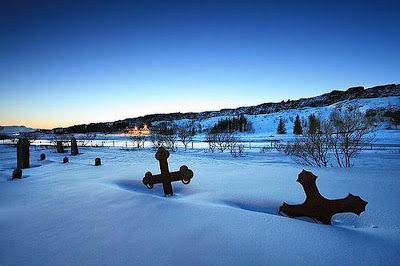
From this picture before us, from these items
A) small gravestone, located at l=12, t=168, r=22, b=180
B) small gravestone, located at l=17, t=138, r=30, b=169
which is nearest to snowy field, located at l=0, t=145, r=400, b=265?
small gravestone, located at l=12, t=168, r=22, b=180

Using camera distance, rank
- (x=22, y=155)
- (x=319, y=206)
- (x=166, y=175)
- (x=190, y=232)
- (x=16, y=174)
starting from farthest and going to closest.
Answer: (x=22, y=155) < (x=16, y=174) < (x=166, y=175) < (x=319, y=206) < (x=190, y=232)

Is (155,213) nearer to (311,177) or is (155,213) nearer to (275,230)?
(275,230)

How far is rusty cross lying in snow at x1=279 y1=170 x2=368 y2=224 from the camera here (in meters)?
2.75

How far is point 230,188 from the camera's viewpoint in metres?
4.95

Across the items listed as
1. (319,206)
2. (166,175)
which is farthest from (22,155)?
(319,206)

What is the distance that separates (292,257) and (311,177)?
1.32 meters

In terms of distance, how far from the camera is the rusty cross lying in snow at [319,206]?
9.04 ft

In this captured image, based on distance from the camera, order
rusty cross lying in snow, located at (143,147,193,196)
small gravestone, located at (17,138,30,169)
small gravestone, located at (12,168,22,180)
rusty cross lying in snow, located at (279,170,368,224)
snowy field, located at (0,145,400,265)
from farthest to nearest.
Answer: small gravestone, located at (17,138,30,169) → small gravestone, located at (12,168,22,180) → rusty cross lying in snow, located at (143,147,193,196) → rusty cross lying in snow, located at (279,170,368,224) → snowy field, located at (0,145,400,265)

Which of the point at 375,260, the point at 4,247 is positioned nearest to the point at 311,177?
the point at 375,260

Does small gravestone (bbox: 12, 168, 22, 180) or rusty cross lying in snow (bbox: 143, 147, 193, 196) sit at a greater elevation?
rusty cross lying in snow (bbox: 143, 147, 193, 196)

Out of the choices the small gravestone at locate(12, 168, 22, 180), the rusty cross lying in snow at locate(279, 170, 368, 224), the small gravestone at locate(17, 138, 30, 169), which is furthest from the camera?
the small gravestone at locate(17, 138, 30, 169)

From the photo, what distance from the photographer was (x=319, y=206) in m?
2.95

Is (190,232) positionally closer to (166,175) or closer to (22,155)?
(166,175)

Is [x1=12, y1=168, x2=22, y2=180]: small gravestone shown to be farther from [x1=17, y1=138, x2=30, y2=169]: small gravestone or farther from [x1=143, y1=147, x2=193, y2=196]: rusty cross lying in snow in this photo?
[x1=143, y1=147, x2=193, y2=196]: rusty cross lying in snow
